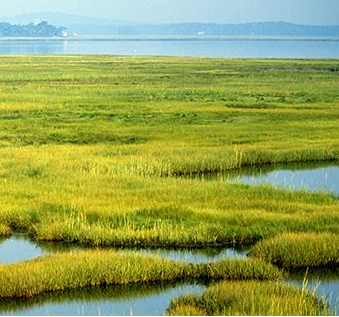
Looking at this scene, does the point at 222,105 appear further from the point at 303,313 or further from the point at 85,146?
the point at 303,313

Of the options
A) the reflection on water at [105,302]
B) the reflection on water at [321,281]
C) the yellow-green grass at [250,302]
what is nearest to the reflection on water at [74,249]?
the reflection on water at [321,281]

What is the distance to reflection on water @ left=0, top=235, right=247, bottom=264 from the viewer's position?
1820 centimetres

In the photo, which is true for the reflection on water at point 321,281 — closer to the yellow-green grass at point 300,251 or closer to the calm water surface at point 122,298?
the calm water surface at point 122,298

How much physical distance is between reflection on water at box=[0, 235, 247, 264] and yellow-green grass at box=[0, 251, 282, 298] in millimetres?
1133

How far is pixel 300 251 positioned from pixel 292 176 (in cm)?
1105

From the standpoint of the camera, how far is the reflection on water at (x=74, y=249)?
18.2 meters

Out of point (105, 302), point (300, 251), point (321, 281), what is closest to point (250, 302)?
point (105, 302)

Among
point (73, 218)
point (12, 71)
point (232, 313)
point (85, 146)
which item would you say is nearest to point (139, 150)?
point (85, 146)

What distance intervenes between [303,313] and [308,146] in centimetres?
2074

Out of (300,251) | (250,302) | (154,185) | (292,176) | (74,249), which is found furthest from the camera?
(292,176)

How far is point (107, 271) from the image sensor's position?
1645 cm

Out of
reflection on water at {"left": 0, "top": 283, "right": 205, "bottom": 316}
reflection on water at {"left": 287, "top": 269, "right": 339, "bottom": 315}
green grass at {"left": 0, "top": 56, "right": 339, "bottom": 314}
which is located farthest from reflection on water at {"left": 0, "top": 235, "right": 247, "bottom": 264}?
reflection on water at {"left": 0, "top": 283, "right": 205, "bottom": 316}

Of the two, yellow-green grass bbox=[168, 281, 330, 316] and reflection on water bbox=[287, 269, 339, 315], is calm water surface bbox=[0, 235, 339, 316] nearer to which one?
reflection on water bbox=[287, 269, 339, 315]

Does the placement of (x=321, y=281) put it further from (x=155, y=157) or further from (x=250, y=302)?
(x=155, y=157)
